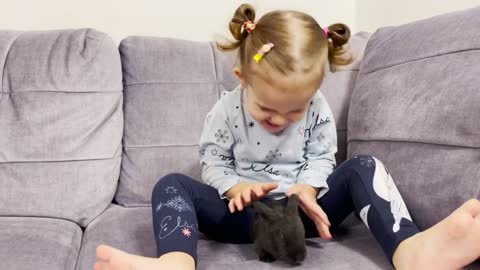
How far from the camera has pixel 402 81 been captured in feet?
3.29

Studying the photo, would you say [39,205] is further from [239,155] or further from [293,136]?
[293,136]

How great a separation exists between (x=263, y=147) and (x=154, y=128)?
0.36m

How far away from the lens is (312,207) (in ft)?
2.89

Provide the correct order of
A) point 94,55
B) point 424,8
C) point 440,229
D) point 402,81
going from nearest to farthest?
1. point 440,229
2. point 402,81
3. point 94,55
4. point 424,8

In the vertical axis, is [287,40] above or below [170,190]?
above

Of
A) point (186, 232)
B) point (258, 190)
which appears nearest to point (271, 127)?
point (258, 190)

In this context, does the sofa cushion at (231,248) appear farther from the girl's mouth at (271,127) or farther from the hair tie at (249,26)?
the hair tie at (249,26)

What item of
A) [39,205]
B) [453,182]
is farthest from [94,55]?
[453,182]

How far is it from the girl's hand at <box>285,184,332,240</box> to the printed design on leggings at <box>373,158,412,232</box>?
114mm

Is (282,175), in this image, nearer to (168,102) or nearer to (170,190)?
(170,190)

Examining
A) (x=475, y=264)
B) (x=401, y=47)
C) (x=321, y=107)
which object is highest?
(x=401, y=47)

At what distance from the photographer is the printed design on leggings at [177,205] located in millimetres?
836

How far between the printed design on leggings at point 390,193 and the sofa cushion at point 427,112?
4 cm

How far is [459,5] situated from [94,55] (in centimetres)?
108
